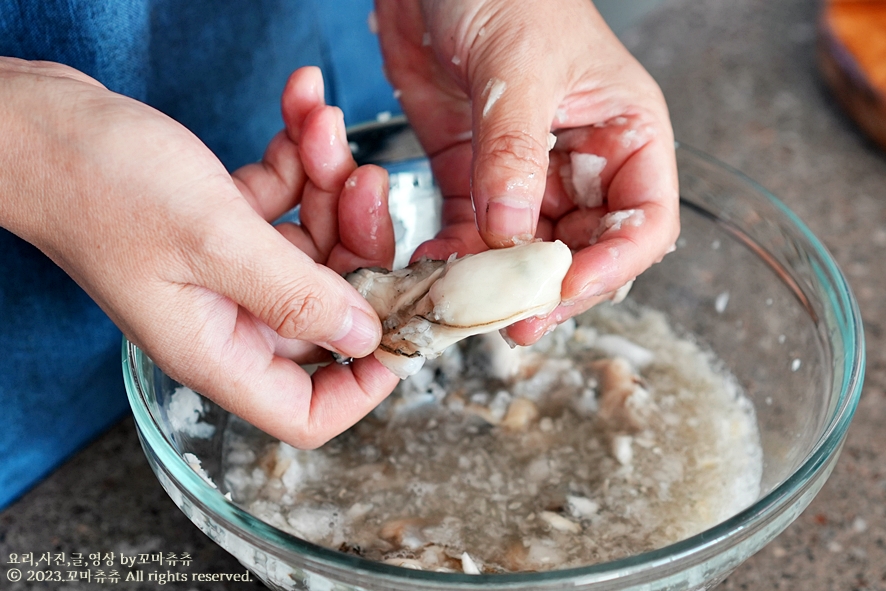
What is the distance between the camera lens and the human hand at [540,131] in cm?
57

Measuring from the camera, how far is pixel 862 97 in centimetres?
115

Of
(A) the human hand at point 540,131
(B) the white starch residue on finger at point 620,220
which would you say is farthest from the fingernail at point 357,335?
(B) the white starch residue on finger at point 620,220

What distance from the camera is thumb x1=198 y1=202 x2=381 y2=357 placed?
498 mm

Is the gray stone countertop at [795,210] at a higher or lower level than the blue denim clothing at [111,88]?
lower

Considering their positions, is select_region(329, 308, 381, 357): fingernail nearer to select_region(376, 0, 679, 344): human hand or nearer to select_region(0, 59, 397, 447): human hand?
select_region(0, 59, 397, 447): human hand

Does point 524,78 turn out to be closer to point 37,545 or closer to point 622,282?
point 622,282

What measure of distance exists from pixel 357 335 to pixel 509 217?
0.44 ft

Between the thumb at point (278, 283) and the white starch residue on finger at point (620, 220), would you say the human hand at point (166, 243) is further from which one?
the white starch residue on finger at point (620, 220)

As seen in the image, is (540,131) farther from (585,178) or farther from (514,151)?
(585,178)

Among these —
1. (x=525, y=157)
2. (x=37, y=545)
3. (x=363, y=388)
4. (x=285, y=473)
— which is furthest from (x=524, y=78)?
(x=37, y=545)

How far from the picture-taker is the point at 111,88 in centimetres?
73

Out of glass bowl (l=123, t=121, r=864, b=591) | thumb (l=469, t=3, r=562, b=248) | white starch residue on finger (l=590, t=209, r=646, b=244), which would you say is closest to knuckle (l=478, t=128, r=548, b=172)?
thumb (l=469, t=3, r=562, b=248)

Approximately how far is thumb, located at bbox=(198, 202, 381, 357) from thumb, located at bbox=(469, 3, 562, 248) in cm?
12

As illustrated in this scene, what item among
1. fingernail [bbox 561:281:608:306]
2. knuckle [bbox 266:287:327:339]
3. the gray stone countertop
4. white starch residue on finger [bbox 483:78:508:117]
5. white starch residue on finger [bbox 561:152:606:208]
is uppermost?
white starch residue on finger [bbox 483:78:508:117]
